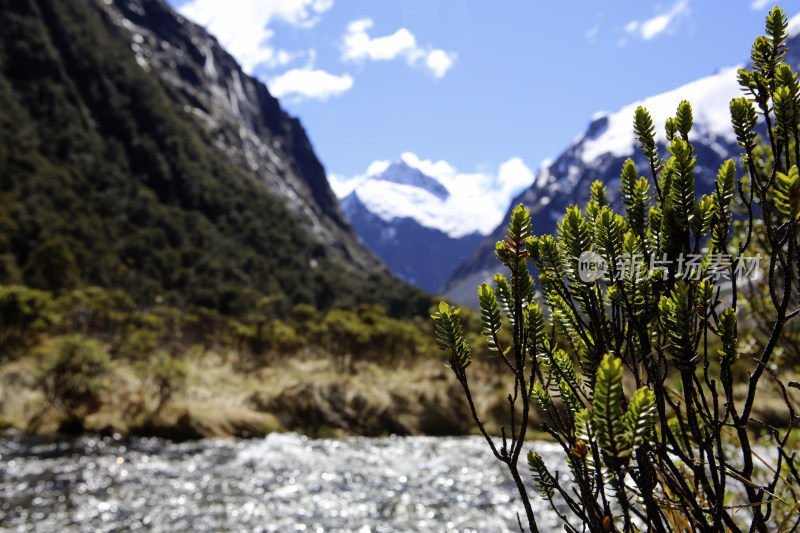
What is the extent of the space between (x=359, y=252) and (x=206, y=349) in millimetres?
131131

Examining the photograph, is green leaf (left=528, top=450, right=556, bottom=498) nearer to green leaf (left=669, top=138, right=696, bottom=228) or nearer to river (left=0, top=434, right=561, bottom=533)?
green leaf (left=669, top=138, right=696, bottom=228)

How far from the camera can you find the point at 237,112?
466ft

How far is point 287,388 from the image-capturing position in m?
18.1

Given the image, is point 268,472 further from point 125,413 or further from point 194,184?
point 194,184

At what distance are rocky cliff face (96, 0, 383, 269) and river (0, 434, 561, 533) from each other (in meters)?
101

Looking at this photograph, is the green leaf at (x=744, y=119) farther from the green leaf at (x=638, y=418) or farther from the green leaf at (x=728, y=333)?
the green leaf at (x=638, y=418)

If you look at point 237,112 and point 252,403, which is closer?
point 252,403

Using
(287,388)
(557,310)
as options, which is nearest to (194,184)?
(287,388)

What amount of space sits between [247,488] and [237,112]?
147m

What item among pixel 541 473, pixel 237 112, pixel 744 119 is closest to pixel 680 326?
pixel 541 473

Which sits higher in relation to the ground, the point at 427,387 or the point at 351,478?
the point at 427,387

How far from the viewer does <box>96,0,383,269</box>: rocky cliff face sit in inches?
4407

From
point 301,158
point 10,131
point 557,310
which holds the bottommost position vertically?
point 557,310

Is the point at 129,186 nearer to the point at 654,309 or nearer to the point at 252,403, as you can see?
the point at 252,403
